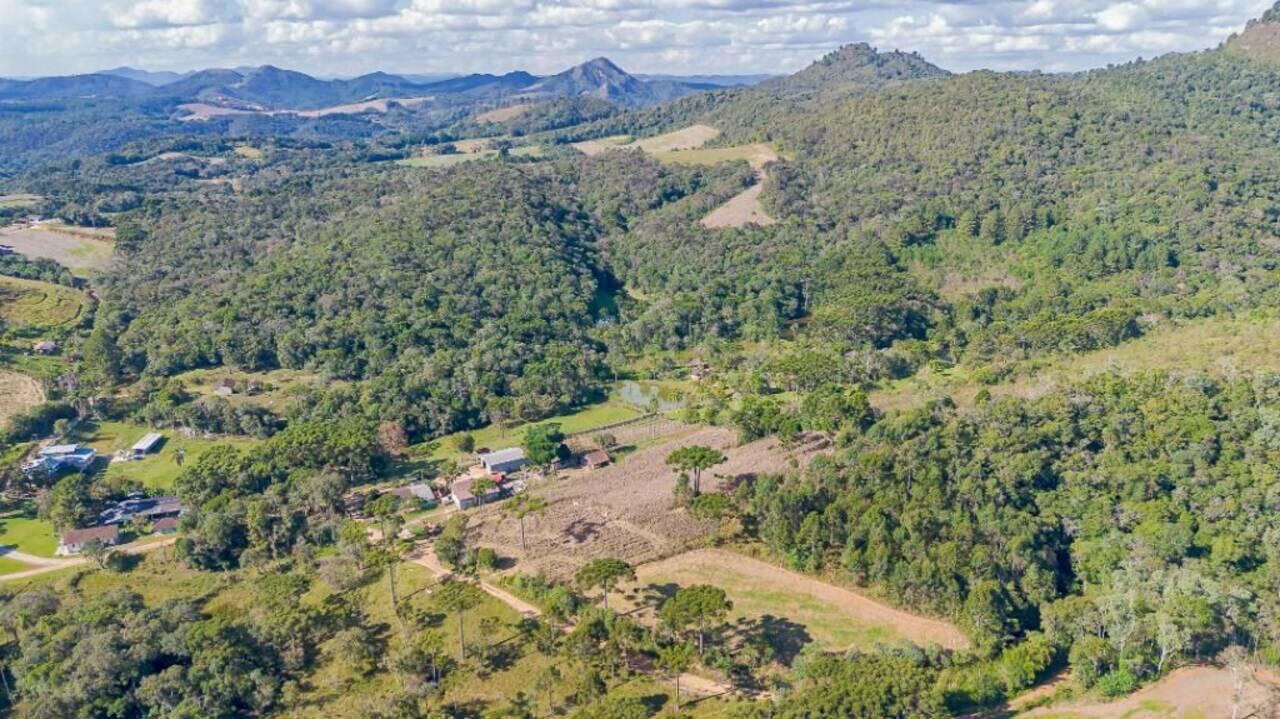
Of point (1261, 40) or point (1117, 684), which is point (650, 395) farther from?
point (1261, 40)

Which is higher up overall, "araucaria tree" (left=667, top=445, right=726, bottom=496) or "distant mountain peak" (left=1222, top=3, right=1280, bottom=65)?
"distant mountain peak" (left=1222, top=3, right=1280, bottom=65)

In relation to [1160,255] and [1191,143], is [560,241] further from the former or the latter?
[1191,143]

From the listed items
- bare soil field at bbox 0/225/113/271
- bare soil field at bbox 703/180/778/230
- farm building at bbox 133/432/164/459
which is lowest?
farm building at bbox 133/432/164/459

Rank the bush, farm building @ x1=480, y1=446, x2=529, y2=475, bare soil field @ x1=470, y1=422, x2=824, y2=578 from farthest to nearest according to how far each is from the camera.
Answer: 1. farm building @ x1=480, y1=446, x2=529, y2=475
2. bare soil field @ x1=470, y1=422, x2=824, y2=578
3. the bush

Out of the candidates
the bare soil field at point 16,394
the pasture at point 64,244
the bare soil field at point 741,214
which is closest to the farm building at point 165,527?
the bare soil field at point 16,394


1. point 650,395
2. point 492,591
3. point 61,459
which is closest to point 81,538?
point 61,459

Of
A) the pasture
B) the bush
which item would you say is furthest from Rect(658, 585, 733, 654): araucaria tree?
the pasture

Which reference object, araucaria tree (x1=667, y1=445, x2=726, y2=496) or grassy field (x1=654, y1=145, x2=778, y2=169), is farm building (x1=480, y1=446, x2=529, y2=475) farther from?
grassy field (x1=654, y1=145, x2=778, y2=169)
